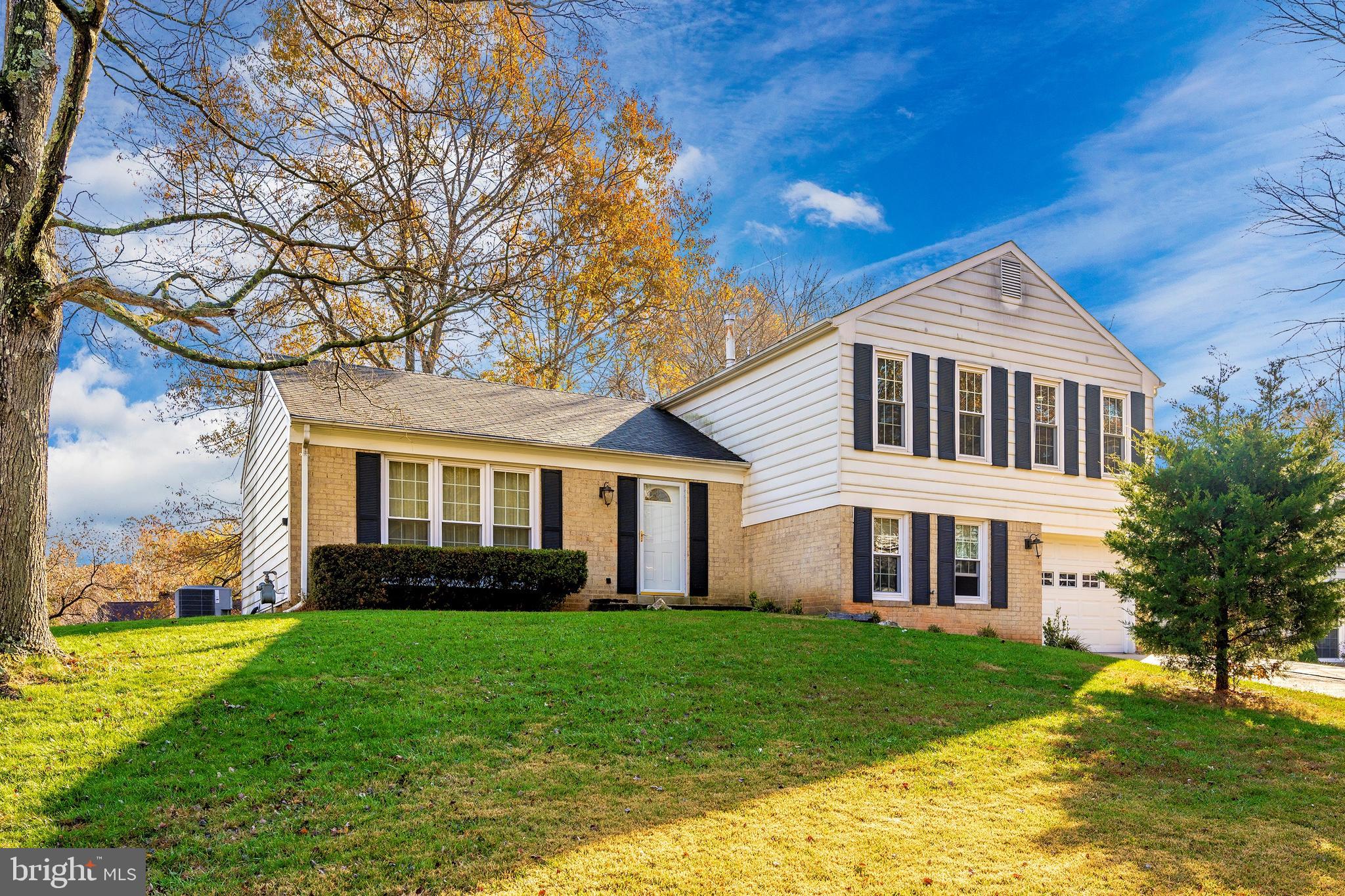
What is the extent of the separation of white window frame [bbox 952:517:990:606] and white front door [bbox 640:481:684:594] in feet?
16.9

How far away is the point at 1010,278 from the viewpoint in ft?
61.6

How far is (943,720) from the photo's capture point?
33.4 feet

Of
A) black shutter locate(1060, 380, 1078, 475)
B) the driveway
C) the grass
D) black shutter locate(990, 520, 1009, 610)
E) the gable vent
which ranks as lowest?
the driveway

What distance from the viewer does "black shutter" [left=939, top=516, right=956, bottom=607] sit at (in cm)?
1723

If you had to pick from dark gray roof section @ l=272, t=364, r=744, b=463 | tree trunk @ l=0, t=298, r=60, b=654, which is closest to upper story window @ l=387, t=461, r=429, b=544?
dark gray roof section @ l=272, t=364, r=744, b=463

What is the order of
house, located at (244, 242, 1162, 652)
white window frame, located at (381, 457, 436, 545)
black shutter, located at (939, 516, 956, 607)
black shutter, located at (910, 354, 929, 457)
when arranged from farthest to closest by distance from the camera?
black shutter, located at (910, 354, 929, 457), black shutter, located at (939, 516, 956, 607), house, located at (244, 242, 1162, 652), white window frame, located at (381, 457, 436, 545)

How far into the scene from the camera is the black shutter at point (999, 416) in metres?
18.2

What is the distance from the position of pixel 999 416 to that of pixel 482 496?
9.99 meters

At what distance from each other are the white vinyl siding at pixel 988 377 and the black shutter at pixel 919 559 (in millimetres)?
269

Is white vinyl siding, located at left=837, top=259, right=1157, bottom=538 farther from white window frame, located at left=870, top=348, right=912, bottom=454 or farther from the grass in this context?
the grass

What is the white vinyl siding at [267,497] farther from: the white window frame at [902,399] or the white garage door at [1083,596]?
the white garage door at [1083,596]

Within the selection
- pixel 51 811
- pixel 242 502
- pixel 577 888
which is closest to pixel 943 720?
pixel 577 888

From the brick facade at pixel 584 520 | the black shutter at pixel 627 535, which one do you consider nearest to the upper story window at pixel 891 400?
the brick facade at pixel 584 520

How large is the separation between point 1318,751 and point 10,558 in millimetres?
13915
